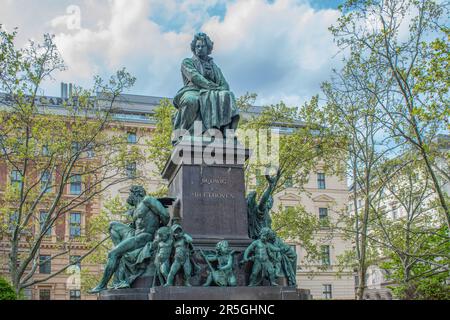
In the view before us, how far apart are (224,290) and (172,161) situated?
309 centimetres

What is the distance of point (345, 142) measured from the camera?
24094mm

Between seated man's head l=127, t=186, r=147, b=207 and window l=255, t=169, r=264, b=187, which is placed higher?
window l=255, t=169, r=264, b=187

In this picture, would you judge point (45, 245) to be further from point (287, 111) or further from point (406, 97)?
point (406, 97)

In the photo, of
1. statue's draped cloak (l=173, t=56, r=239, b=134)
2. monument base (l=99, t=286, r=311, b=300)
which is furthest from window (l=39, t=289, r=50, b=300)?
monument base (l=99, t=286, r=311, b=300)

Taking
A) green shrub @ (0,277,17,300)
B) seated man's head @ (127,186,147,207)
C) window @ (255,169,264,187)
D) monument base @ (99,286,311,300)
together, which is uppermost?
window @ (255,169,264,187)

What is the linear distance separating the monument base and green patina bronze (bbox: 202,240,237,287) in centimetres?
23

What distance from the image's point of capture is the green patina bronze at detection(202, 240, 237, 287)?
9516 mm

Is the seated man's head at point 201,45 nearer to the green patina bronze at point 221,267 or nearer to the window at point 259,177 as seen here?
the green patina bronze at point 221,267

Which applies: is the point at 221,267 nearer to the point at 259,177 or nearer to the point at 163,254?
the point at 163,254

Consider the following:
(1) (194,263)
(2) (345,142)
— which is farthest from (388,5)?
(1) (194,263)

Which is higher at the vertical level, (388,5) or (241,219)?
(388,5)

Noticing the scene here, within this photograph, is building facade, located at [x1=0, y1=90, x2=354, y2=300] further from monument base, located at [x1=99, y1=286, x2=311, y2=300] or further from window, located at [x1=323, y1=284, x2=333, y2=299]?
monument base, located at [x1=99, y1=286, x2=311, y2=300]

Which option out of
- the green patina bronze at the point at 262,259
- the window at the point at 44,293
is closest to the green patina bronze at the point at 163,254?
the green patina bronze at the point at 262,259

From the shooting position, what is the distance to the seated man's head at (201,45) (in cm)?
1232
